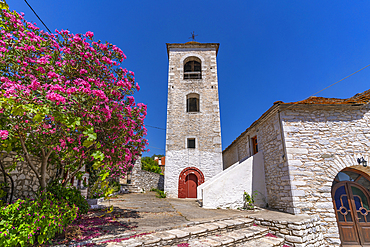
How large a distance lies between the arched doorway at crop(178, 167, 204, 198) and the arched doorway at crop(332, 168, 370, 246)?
6547 mm

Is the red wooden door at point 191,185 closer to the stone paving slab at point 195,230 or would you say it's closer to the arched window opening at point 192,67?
the stone paving slab at point 195,230

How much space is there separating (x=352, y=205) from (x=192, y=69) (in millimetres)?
11790

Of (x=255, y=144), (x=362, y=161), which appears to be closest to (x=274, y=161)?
(x=255, y=144)

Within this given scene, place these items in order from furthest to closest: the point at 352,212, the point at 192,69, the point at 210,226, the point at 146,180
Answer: the point at 146,180 < the point at 192,69 < the point at 352,212 < the point at 210,226

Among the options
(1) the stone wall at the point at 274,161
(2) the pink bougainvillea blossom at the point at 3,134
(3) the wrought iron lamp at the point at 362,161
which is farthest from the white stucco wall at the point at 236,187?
(2) the pink bougainvillea blossom at the point at 3,134

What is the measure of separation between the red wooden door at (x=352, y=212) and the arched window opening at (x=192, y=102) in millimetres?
8893

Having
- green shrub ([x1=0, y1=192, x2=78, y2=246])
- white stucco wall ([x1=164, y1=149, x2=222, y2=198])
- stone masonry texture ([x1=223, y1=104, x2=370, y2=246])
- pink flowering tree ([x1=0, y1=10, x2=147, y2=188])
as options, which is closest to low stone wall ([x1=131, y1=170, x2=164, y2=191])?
white stucco wall ([x1=164, y1=149, x2=222, y2=198])

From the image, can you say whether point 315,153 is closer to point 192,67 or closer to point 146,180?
point 192,67

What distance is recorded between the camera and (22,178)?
4.46 m

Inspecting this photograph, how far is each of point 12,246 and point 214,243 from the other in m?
3.48

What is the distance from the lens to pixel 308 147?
257 inches

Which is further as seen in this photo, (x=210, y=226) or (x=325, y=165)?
(x=325, y=165)

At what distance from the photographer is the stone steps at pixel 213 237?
3769mm

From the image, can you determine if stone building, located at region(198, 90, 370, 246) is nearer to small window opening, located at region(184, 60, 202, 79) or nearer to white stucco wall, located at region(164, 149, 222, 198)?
white stucco wall, located at region(164, 149, 222, 198)
